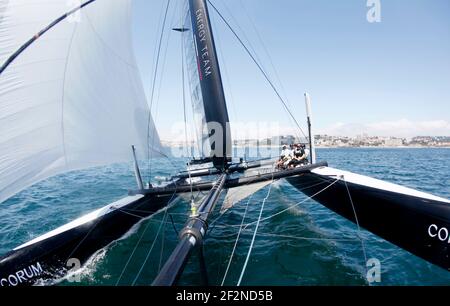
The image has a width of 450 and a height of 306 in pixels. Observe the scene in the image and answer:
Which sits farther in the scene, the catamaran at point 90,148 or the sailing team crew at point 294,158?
the sailing team crew at point 294,158

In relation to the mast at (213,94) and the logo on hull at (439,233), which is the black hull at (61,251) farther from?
the logo on hull at (439,233)

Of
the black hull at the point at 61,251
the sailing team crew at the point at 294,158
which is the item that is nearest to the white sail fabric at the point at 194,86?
the sailing team crew at the point at 294,158

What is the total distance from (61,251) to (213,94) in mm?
4645

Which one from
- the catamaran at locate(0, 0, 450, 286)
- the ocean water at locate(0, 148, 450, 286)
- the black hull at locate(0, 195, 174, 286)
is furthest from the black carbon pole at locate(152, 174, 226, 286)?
the black hull at locate(0, 195, 174, 286)

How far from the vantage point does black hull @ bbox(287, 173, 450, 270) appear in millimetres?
2609

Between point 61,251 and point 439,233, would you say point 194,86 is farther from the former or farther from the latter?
point 439,233

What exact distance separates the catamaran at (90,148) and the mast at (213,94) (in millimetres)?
1592

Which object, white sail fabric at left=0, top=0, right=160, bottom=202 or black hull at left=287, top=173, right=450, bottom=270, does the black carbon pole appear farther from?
black hull at left=287, top=173, right=450, bottom=270

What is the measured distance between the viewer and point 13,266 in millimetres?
2260

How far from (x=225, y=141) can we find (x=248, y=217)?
2415mm

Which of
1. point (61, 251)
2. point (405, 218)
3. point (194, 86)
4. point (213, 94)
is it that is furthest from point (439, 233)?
point (194, 86)

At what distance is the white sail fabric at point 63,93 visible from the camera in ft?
8.27
